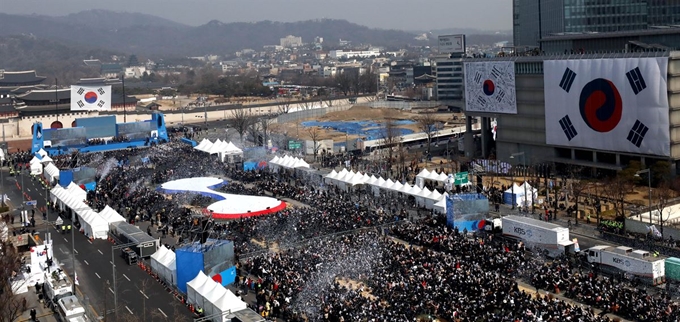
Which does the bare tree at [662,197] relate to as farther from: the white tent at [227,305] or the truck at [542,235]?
the white tent at [227,305]

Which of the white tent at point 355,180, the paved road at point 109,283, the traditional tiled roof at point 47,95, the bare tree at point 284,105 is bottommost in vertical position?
the paved road at point 109,283

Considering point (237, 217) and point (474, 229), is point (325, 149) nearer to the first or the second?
point (237, 217)

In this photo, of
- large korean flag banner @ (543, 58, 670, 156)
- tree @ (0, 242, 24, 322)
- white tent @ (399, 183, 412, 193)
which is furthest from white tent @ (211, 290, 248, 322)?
large korean flag banner @ (543, 58, 670, 156)

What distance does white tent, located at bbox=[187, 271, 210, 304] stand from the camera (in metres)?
19.5

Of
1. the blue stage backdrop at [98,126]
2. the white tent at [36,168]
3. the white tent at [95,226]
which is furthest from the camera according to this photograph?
the blue stage backdrop at [98,126]

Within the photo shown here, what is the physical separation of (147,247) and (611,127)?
72.5ft

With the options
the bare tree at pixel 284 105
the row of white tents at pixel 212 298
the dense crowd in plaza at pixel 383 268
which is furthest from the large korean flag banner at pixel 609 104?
the bare tree at pixel 284 105

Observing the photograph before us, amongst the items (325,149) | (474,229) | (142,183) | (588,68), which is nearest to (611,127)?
(588,68)

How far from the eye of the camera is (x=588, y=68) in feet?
113

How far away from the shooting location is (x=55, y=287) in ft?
67.4

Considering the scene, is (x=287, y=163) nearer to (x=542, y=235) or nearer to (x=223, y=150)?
(x=223, y=150)

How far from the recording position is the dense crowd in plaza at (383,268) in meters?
17.4

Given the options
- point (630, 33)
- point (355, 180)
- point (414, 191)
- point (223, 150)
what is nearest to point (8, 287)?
point (414, 191)

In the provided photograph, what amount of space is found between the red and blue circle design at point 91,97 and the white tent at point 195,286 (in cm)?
3910
